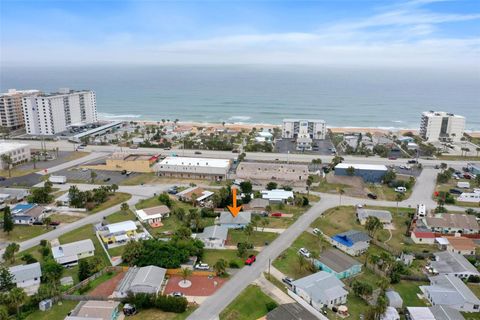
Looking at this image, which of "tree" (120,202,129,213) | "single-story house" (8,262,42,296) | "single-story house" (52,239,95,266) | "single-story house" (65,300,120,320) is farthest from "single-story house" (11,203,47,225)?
"single-story house" (65,300,120,320)

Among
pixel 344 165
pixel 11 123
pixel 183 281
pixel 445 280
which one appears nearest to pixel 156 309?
pixel 183 281

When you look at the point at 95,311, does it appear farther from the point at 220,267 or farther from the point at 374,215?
the point at 374,215

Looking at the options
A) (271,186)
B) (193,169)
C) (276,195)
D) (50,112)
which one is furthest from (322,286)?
(50,112)

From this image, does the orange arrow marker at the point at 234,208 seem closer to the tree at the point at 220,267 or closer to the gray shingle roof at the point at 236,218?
the gray shingle roof at the point at 236,218

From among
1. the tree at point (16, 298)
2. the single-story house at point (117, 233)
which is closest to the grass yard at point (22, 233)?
the single-story house at point (117, 233)

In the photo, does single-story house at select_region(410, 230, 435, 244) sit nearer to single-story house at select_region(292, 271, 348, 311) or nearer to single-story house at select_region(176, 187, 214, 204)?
single-story house at select_region(292, 271, 348, 311)

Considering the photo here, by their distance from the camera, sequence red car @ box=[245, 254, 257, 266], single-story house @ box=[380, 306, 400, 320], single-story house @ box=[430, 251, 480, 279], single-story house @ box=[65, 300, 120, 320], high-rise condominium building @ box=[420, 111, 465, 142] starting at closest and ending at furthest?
single-story house @ box=[65, 300, 120, 320]
single-story house @ box=[380, 306, 400, 320]
single-story house @ box=[430, 251, 480, 279]
red car @ box=[245, 254, 257, 266]
high-rise condominium building @ box=[420, 111, 465, 142]
